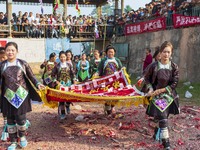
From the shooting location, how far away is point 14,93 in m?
4.31

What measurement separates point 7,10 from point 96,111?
43.7 feet

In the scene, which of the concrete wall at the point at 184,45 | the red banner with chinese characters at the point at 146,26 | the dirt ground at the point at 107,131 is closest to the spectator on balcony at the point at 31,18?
the red banner with chinese characters at the point at 146,26

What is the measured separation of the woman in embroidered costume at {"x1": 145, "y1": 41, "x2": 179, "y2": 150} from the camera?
4270mm

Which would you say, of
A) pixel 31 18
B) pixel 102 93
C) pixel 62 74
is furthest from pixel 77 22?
pixel 102 93

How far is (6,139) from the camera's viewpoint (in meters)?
4.84

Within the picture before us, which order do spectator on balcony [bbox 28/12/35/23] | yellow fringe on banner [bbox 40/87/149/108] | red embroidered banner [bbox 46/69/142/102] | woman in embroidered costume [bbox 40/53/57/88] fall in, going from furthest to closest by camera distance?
spectator on balcony [bbox 28/12/35/23]
woman in embroidered costume [bbox 40/53/57/88]
red embroidered banner [bbox 46/69/142/102]
yellow fringe on banner [bbox 40/87/149/108]

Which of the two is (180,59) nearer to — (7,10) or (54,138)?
(54,138)

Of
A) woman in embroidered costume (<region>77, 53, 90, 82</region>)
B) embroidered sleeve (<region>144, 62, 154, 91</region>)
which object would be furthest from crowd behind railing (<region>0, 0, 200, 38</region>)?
embroidered sleeve (<region>144, 62, 154, 91</region>)

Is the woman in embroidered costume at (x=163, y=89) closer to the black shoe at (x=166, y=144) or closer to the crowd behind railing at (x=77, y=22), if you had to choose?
the black shoe at (x=166, y=144)

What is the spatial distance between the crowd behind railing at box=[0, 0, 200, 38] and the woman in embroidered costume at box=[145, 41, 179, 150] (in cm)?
904

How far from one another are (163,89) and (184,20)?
26.3 ft

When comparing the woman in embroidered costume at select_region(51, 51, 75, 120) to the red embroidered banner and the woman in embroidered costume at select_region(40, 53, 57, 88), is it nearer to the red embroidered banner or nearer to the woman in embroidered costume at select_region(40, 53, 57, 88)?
the red embroidered banner

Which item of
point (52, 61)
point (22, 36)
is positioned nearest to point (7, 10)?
point (22, 36)

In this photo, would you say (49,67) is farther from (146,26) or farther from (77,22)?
(77,22)
